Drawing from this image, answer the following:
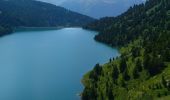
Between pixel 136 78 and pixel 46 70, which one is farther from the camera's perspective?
pixel 46 70

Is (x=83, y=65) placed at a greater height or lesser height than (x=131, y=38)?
lesser

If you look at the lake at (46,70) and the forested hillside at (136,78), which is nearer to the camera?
the forested hillside at (136,78)

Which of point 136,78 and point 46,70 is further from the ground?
point 46,70

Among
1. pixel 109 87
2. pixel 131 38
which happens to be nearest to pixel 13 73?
pixel 109 87

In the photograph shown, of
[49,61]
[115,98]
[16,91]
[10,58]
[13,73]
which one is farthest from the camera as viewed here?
[10,58]

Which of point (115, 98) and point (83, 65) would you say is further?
point (83, 65)

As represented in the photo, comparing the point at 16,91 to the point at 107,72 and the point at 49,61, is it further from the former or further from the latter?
the point at 49,61

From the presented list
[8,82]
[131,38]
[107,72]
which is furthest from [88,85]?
[131,38]

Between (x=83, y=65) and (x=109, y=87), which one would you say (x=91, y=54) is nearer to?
(x=83, y=65)

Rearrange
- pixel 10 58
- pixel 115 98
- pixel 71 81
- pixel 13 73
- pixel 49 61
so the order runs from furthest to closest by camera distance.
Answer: pixel 10 58 → pixel 49 61 → pixel 13 73 → pixel 71 81 → pixel 115 98

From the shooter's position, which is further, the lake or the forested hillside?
the lake
